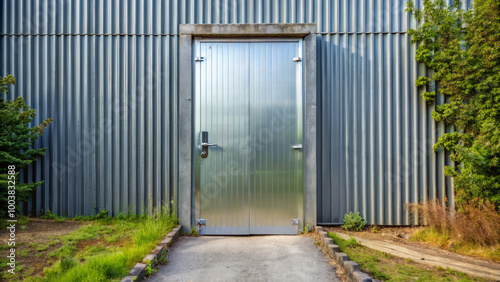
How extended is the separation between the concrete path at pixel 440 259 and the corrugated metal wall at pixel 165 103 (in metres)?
0.89

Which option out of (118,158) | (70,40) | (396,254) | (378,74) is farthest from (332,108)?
(70,40)

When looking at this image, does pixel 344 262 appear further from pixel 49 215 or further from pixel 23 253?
pixel 49 215

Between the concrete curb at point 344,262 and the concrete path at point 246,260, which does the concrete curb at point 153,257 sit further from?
the concrete curb at point 344,262

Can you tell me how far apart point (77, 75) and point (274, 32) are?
→ 348 cm

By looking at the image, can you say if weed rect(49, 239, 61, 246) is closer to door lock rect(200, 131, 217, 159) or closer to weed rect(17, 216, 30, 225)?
weed rect(17, 216, 30, 225)

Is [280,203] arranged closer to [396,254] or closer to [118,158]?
[396,254]

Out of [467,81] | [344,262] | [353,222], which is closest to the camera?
[344,262]

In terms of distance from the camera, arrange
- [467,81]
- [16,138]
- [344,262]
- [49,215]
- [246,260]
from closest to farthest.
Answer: [344,262]
[246,260]
[467,81]
[16,138]
[49,215]

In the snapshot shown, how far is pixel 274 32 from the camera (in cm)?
Result: 468

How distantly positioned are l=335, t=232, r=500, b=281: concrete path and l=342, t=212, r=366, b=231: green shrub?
1.47 feet

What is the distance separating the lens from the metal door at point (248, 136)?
4.71 metres

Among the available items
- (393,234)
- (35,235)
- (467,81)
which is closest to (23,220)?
(35,235)

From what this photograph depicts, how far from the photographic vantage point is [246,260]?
3619mm

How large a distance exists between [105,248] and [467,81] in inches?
224
